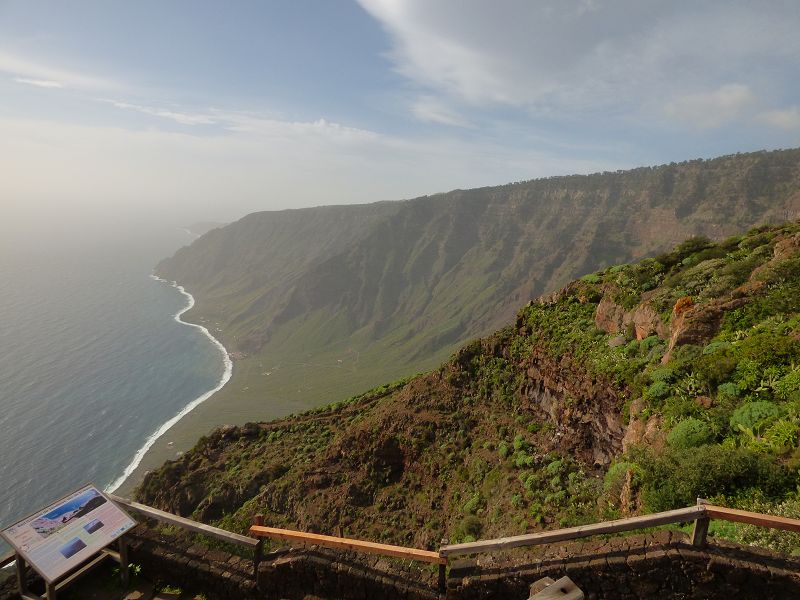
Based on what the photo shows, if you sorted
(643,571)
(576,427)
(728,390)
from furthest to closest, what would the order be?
(576,427)
(728,390)
(643,571)

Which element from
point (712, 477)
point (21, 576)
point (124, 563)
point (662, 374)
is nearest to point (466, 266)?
point (662, 374)

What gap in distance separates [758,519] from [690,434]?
6.17 meters

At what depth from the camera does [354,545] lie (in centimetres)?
758

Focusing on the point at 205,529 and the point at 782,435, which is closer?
the point at 205,529

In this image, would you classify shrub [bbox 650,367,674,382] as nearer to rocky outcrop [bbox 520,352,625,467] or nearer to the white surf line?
rocky outcrop [bbox 520,352,625,467]

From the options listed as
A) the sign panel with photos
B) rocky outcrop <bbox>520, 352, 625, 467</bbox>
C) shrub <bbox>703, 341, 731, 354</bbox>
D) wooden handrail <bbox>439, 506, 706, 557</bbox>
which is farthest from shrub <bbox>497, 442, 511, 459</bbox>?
the sign panel with photos

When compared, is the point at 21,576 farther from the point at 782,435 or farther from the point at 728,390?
the point at 728,390

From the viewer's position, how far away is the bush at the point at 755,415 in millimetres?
10867

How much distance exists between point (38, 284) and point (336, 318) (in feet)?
457

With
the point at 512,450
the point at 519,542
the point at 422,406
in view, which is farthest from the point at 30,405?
the point at 519,542

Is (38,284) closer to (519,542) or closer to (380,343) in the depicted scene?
(380,343)

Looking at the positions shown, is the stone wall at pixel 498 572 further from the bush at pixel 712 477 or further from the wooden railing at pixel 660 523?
the bush at pixel 712 477

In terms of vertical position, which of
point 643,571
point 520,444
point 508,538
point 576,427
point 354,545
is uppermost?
point 508,538

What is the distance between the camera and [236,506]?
29.2 meters
